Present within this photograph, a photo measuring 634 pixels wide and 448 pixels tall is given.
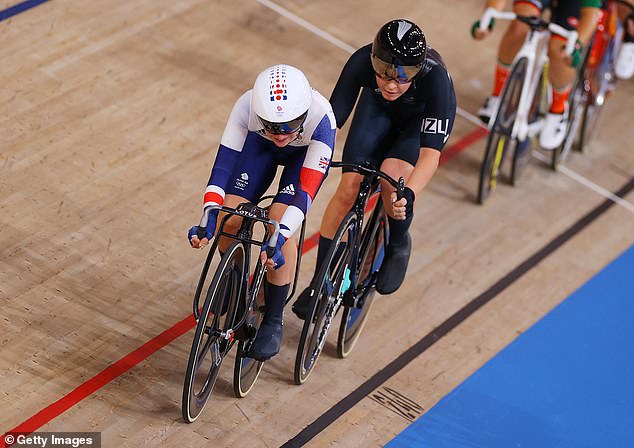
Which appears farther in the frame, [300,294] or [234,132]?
[300,294]

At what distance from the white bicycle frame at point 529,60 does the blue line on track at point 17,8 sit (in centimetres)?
267

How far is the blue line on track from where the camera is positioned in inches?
240

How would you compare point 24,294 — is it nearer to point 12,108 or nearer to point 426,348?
point 12,108

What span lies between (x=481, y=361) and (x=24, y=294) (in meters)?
2.03

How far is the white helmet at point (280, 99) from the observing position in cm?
355

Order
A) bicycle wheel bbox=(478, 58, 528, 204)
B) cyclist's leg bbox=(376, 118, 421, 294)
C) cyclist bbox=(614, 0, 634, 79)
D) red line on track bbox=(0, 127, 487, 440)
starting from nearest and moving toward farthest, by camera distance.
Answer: red line on track bbox=(0, 127, 487, 440) → cyclist's leg bbox=(376, 118, 421, 294) → bicycle wheel bbox=(478, 58, 528, 204) → cyclist bbox=(614, 0, 634, 79)

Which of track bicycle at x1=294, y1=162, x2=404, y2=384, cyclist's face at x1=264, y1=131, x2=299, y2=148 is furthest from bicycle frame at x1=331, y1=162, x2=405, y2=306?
cyclist's face at x1=264, y1=131, x2=299, y2=148

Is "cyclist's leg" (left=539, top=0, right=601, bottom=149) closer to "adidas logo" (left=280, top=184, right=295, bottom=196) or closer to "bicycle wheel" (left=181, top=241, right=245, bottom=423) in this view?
"adidas logo" (left=280, top=184, right=295, bottom=196)

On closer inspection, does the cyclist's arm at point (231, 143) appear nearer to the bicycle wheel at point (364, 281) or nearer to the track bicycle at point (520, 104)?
the bicycle wheel at point (364, 281)

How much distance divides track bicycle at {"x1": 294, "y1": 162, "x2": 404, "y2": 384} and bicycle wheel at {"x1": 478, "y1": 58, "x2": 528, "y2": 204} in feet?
4.19

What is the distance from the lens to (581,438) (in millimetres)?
4449

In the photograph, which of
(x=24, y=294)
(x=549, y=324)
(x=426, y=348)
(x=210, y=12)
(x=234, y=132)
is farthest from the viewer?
(x=210, y=12)

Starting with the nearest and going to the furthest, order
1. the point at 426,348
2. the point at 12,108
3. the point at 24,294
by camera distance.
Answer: the point at 24,294, the point at 426,348, the point at 12,108

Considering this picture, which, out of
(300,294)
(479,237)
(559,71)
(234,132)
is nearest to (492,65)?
(559,71)
